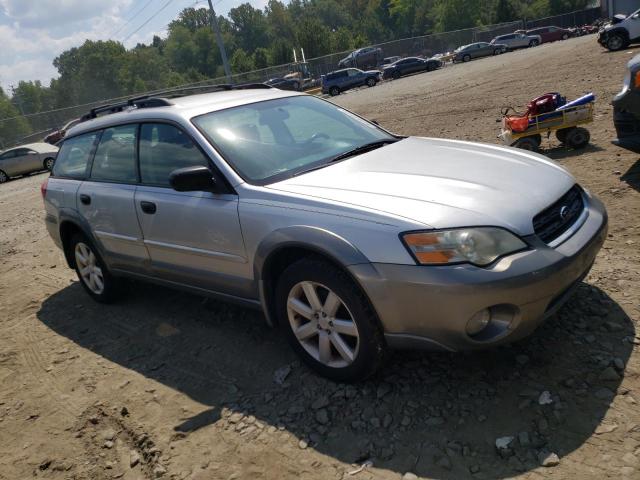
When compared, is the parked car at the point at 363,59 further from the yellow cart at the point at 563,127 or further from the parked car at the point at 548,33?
the yellow cart at the point at 563,127

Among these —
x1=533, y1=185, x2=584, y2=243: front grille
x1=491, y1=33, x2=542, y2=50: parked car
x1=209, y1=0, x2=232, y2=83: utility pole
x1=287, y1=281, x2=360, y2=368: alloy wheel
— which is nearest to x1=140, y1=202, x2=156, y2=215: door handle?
x1=287, y1=281, x2=360, y2=368: alloy wheel

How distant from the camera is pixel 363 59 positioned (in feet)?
165

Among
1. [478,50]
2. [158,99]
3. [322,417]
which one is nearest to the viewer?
[322,417]

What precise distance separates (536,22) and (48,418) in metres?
74.0

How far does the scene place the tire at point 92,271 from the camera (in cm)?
505

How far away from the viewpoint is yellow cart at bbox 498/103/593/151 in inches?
287

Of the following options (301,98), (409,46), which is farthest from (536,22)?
(301,98)

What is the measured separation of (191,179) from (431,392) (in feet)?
6.19

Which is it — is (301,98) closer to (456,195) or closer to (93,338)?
(456,195)

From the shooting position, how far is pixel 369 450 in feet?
9.04

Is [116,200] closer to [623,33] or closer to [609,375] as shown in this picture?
[609,375]

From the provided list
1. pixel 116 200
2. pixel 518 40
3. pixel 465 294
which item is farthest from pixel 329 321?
pixel 518 40

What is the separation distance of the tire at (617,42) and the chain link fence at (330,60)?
25.3m

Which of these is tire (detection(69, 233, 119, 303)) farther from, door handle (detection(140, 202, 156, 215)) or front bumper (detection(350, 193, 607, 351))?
front bumper (detection(350, 193, 607, 351))
